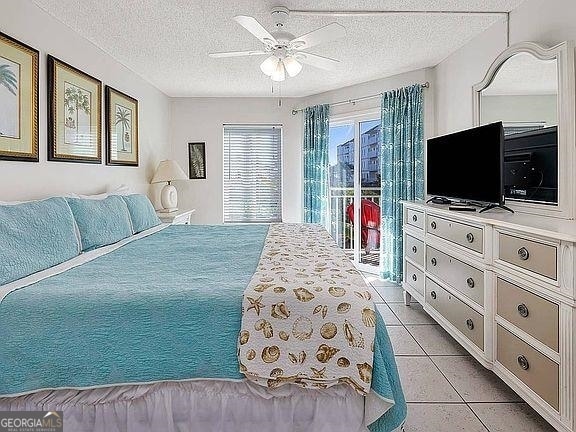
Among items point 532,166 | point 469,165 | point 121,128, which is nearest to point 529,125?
point 532,166

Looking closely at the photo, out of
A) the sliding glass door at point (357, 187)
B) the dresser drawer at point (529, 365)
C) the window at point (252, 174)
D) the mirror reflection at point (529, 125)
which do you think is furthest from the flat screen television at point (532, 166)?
the window at point (252, 174)

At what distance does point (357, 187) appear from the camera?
5.69 metres

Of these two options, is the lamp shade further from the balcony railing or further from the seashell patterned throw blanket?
the seashell patterned throw blanket

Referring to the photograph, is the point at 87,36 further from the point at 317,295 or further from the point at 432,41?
the point at 317,295

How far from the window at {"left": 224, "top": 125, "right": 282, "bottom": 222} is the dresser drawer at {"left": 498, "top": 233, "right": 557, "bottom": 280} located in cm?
426

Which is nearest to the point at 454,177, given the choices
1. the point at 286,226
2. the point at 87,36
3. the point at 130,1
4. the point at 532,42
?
the point at 532,42

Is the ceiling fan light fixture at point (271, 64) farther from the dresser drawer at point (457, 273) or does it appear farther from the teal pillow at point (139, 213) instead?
the dresser drawer at point (457, 273)

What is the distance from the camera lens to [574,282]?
1783 mm

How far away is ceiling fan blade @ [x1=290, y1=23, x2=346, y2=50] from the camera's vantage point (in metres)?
2.68

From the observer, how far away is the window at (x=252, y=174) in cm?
634

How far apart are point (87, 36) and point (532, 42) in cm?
329

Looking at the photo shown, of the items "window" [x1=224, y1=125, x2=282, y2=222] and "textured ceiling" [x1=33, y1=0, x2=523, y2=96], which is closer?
"textured ceiling" [x1=33, y1=0, x2=523, y2=96]

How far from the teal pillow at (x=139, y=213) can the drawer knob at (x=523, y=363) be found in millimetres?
2886

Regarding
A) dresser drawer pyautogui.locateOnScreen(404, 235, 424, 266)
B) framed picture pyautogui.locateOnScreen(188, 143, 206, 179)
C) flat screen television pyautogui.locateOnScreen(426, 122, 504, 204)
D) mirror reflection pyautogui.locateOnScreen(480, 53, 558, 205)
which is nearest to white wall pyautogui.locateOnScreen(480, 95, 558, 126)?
mirror reflection pyautogui.locateOnScreen(480, 53, 558, 205)
